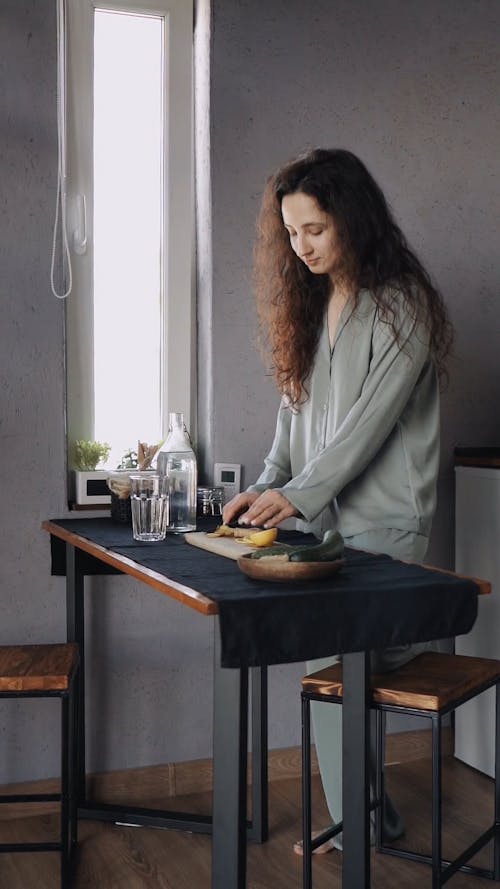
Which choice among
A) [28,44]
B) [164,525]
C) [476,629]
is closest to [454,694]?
[164,525]

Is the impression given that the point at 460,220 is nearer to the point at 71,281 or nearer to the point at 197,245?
the point at 197,245

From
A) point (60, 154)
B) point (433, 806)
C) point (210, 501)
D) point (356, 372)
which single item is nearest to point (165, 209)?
point (60, 154)

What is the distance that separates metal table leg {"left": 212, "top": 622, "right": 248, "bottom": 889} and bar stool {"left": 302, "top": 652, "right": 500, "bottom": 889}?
0.47 metres

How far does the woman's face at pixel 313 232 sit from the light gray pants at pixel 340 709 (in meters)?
0.64

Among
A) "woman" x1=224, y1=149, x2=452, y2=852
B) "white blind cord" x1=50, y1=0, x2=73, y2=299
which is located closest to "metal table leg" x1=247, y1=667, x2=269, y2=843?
"woman" x1=224, y1=149, x2=452, y2=852

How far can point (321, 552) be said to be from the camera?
1.62 metres

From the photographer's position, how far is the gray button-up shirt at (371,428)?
81.4 inches

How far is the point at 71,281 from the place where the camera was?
281 centimetres

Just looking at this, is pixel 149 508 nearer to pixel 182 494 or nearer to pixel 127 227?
pixel 182 494

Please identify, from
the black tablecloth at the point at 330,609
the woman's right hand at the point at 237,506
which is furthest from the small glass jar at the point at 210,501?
the black tablecloth at the point at 330,609

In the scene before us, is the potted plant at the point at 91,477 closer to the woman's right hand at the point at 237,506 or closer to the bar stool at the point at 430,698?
the woman's right hand at the point at 237,506

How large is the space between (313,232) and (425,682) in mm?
1045

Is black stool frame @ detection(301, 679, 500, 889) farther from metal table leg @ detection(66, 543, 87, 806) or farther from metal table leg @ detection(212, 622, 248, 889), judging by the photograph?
metal table leg @ detection(66, 543, 87, 806)

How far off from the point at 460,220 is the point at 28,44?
1452 mm
